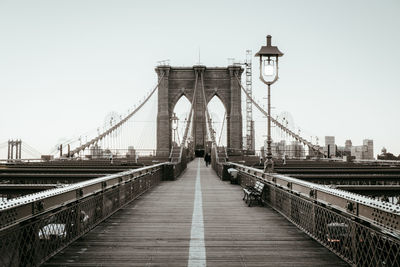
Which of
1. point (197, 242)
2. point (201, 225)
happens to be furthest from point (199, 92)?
point (197, 242)

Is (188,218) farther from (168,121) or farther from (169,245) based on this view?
(168,121)

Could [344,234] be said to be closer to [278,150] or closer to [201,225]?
[201,225]

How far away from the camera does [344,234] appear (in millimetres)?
5012

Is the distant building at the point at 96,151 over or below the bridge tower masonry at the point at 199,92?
below

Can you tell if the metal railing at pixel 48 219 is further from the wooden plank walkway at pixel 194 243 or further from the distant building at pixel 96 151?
the distant building at pixel 96 151

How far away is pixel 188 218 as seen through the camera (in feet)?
26.8

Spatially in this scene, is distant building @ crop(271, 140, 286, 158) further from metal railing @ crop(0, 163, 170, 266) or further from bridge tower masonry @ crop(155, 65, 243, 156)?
metal railing @ crop(0, 163, 170, 266)

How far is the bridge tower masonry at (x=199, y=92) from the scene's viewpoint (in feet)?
199

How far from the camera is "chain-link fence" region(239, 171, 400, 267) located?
3908 millimetres

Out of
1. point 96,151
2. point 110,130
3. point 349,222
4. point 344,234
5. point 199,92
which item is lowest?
point 344,234

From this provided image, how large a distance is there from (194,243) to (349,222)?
249 cm

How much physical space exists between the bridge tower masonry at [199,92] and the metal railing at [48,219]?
5258cm

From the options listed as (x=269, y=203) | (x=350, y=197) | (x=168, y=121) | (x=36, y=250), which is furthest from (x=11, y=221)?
(x=168, y=121)

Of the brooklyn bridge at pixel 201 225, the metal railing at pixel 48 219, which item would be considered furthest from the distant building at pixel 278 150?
the metal railing at pixel 48 219
